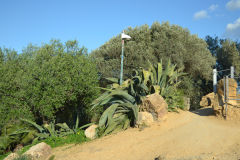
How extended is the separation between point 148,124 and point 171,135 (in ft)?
3.64

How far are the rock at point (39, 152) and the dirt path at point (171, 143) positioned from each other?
276 millimetres

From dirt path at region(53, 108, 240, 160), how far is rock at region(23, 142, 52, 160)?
0.91ft

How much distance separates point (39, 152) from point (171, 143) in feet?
12.8

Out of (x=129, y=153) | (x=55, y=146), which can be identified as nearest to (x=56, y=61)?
(x=55, y=146)

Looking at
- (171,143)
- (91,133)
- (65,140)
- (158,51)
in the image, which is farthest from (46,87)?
(158,51)

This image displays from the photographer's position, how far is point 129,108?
7.98 meters

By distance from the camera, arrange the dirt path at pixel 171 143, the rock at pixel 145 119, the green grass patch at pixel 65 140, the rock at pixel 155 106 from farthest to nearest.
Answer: the green grass patch at pixel 65 140 → the rock at pixel 155 106 → the rock at pixel 145 119 → the dirt path at pixel 171 143

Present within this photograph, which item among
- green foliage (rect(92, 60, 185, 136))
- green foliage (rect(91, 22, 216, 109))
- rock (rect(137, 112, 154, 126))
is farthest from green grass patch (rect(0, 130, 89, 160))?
green foliage (rect(91, 22, 216, 109))

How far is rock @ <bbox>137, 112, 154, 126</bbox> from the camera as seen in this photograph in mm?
7359

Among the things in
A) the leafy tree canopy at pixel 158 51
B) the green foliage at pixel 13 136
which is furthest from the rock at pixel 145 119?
the leafy tree canopy at pixel 158 51

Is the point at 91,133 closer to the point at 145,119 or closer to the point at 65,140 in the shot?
the point at 65,140

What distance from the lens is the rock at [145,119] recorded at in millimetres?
7359

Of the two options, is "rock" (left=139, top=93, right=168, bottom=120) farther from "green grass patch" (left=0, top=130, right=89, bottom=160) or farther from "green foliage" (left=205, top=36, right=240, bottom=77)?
"green foliage" (left=205, top=36, right=240, bottom=77)

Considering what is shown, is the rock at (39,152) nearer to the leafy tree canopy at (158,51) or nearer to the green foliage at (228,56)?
the leafy tree canopy at (158,51)
